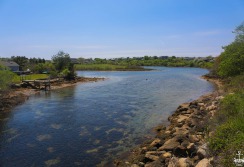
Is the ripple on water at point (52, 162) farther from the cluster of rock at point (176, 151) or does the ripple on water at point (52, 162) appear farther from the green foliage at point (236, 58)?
the green foliage at point (236, 58)

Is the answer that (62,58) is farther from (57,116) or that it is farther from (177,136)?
(177,136)

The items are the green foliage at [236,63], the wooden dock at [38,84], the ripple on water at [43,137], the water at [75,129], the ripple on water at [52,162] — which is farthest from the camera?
the wooden dock at [38,84]

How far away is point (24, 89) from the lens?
173 ft

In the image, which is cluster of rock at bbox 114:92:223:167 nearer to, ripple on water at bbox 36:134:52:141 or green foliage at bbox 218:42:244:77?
ripple on water at bbox 36:134:52:141

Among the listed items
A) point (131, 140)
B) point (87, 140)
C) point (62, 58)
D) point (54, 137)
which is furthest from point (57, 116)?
point (62, 58)

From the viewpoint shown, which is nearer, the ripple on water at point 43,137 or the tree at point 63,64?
the ripple on water at point 43,137

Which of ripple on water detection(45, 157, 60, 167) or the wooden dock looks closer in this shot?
ripple on water detection(45, 157, 60, 167)

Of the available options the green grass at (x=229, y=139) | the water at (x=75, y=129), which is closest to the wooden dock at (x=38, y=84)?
A: the water at (x=75, y=129)

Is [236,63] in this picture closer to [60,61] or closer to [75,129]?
[75,129]

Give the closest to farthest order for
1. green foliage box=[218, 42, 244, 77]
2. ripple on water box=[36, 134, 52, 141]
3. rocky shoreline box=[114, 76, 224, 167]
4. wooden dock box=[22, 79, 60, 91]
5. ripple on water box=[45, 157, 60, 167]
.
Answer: rocky shoreline box=[114, 76, 224, 167] < ripple on water box=[45, 157, 60, 167] < ripple on water box=[36, 134, 52, 141] < green foliage box=[218, 42, 244, 77] < wooden dock box=[22, 79, 60, 91]

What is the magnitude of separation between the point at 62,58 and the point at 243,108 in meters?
69.4

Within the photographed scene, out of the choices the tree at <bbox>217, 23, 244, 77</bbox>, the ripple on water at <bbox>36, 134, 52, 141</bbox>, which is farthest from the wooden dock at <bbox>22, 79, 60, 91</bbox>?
the tree at <bbox>217, 23, 244, 77</bbox>

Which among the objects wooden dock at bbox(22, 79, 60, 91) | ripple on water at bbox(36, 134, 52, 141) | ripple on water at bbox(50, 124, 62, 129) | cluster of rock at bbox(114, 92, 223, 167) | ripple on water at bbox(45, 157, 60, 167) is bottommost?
ripple on water at bbox(45, 157, 60, 167)

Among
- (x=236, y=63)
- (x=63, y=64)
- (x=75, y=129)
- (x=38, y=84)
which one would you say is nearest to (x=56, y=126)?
(x=75, y=129)
